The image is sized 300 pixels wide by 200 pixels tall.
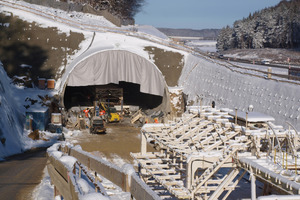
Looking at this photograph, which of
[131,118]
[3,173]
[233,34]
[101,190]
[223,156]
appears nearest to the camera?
[101,190]

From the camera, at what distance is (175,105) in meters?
47.7

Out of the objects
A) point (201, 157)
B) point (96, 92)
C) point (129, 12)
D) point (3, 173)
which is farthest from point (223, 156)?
point (129, 12)

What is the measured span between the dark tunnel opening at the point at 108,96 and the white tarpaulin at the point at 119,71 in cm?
278

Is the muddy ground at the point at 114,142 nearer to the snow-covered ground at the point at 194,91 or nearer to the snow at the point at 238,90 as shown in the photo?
the snow-covered ground at the point at 194,91

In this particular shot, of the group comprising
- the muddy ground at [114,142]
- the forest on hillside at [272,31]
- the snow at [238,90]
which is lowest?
the muddy ground at [114,142]

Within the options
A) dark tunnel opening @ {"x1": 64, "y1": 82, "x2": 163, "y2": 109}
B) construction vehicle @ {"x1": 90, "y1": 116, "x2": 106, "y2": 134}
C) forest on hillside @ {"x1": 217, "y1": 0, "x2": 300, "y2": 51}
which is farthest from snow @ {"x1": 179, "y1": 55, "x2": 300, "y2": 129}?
forest on hillside @ {"x1": 217, "y1": 0, "x2": 300, "y2": 51}

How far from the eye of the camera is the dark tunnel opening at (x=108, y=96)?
50081 millimetres

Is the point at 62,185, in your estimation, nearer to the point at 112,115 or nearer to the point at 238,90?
the point at 238,90

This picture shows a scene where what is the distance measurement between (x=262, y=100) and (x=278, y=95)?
1.97m

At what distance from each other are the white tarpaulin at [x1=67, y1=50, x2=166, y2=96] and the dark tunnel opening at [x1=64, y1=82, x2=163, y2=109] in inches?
109

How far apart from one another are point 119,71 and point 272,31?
108 m

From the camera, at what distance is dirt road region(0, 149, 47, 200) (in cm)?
1408

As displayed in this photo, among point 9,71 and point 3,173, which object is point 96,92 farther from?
point 3,173

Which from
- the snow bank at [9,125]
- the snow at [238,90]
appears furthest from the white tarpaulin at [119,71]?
the snow bank at [9,125]
